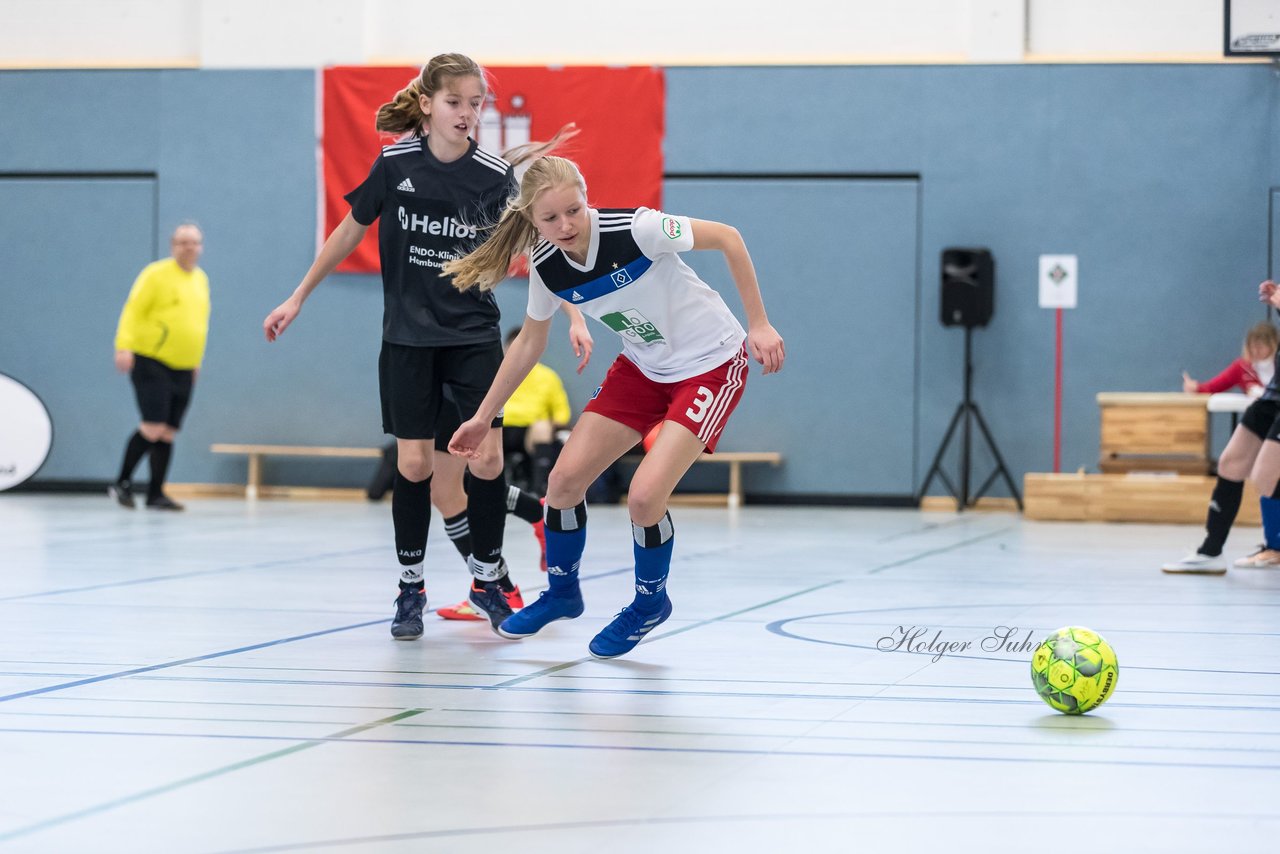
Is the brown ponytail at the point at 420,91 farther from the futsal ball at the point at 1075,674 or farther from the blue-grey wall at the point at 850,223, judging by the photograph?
the blue-grey wall at the point at 850,223

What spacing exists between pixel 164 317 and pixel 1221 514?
7.24 m

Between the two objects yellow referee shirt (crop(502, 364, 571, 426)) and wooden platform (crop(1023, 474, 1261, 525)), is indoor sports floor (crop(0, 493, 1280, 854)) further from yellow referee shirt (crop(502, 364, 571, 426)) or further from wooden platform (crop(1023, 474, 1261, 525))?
yellow referee shirt (crop(502, 364, 571, 426))

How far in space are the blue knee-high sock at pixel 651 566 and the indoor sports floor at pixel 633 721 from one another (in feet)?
0.56

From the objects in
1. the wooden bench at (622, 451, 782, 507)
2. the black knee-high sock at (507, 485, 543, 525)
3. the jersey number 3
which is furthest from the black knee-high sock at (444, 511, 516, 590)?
the wooden bench at (622, 451, 782, 507)

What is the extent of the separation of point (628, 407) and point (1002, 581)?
2.77 m

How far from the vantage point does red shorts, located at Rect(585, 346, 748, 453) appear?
3910mm

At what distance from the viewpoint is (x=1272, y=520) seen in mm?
6898

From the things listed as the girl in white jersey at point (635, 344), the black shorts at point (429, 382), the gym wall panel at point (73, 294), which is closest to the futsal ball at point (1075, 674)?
the girl in white jersey at point (635, 344)

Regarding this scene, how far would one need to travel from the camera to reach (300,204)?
499 inches

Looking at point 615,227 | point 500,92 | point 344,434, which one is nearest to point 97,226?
point 344,434

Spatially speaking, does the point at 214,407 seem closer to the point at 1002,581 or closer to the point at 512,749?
the point at 1002,581

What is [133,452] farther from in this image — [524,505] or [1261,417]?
[1261,417]

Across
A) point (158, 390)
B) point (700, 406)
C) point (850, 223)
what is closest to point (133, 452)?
point (158, 390)

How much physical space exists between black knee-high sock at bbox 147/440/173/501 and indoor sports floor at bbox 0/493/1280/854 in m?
4.53
